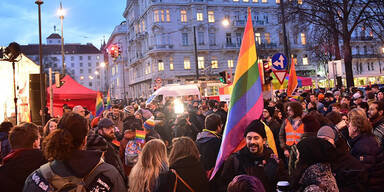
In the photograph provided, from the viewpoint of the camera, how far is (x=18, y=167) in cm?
336

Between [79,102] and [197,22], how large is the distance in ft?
121

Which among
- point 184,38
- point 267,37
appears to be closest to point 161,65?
point 184,38

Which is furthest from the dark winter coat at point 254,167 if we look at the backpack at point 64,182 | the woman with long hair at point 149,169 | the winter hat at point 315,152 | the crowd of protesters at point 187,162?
the backpack at point 64,182

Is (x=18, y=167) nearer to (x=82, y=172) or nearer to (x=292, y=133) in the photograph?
(x=82, y=172)

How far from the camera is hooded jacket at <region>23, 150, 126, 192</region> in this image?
2.47m

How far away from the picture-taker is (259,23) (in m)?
50.9

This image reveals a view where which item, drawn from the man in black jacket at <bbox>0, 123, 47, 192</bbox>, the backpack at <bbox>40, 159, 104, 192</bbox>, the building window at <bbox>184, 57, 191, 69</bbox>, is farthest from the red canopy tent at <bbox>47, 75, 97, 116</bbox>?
the building window at <bbox>184, 57, 191, 69</bbox>

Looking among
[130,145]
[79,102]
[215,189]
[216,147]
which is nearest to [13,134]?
[130,145]

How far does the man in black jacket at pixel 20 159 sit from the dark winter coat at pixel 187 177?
150 centimetres

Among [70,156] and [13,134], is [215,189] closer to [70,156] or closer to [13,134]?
[70,156]

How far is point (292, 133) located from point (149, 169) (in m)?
3.71

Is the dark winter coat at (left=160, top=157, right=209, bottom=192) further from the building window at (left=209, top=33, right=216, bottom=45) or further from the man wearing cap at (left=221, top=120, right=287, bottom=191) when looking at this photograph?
the building window at (left=209, top=33, right=216, bottom=45)

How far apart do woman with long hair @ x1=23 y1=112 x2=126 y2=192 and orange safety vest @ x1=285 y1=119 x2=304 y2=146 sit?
439 cm

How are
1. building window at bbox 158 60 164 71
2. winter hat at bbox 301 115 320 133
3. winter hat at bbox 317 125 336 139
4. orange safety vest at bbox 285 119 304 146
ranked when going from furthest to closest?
building window at bbox 158 60 164 71 < orange safety vest at bbox 285 119 304 146 < winter hat at bbox 301 115 320 133 < winter hat at bbox 317 125 336 139
